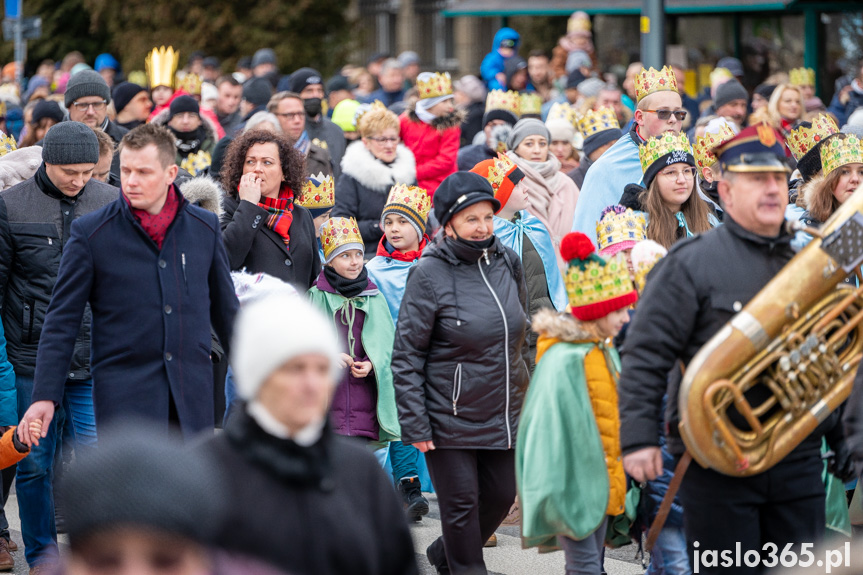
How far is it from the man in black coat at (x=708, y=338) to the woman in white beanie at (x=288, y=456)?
61.2 inches

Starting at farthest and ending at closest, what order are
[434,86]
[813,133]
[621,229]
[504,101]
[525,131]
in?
[504,101] → [434,86] → [525,131] → [813,133] → [621,229]

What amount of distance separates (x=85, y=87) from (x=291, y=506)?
22.2ft

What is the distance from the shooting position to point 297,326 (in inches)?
120

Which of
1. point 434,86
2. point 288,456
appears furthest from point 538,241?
point 288,456

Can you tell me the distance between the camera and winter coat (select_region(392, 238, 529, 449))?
5.87m

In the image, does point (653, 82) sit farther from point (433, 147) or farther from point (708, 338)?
point (708, 338)

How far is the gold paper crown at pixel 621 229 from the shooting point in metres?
6.11

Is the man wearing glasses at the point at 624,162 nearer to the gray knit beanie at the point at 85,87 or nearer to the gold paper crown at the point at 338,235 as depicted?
the gold paper crown at the point at 338,235

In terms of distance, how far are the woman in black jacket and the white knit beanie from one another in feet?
9.17

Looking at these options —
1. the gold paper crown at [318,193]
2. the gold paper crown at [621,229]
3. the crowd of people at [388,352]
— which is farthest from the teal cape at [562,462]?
the gold paper crown at [318,193]

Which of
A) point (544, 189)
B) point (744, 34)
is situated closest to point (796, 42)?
point (744, 34)

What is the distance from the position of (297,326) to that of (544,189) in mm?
6147

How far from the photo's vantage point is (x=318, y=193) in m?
8.64

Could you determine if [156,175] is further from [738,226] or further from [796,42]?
[796,42]
